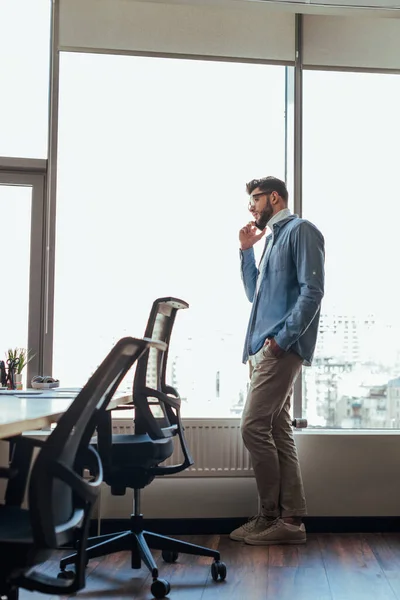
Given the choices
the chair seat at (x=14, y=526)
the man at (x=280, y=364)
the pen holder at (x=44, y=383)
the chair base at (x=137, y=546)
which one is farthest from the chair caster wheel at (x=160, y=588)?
the pen holder at (x=44, y=383)

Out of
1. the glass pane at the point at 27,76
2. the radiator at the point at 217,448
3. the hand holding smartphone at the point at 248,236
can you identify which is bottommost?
the radiator at the point at 217,448

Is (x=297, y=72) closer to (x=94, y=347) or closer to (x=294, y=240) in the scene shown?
(x=294, y=240)

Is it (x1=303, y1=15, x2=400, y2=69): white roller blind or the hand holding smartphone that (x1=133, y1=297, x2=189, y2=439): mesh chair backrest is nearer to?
the hand holding smartphone

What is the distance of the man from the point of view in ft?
11.1

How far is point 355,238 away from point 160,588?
2316 millimetres

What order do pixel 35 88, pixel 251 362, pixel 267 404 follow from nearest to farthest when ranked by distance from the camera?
pixel 267 404
pixel 251 362
pixel 35 88

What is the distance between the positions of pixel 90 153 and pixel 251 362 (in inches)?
59.9

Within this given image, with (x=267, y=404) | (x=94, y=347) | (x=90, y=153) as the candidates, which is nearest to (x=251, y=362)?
(x=267, y=404)

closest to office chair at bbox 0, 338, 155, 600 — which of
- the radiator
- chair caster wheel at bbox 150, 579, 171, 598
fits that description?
chair caster wheel at bbox 150, 579, 171, 598

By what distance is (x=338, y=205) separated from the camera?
4.03 metres

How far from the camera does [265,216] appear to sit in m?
3.71

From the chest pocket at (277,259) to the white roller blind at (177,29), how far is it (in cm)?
123

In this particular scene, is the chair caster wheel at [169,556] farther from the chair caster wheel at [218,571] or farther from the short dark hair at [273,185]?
the short dark hair at [273,185]

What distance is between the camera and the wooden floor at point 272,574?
8.84 feet
